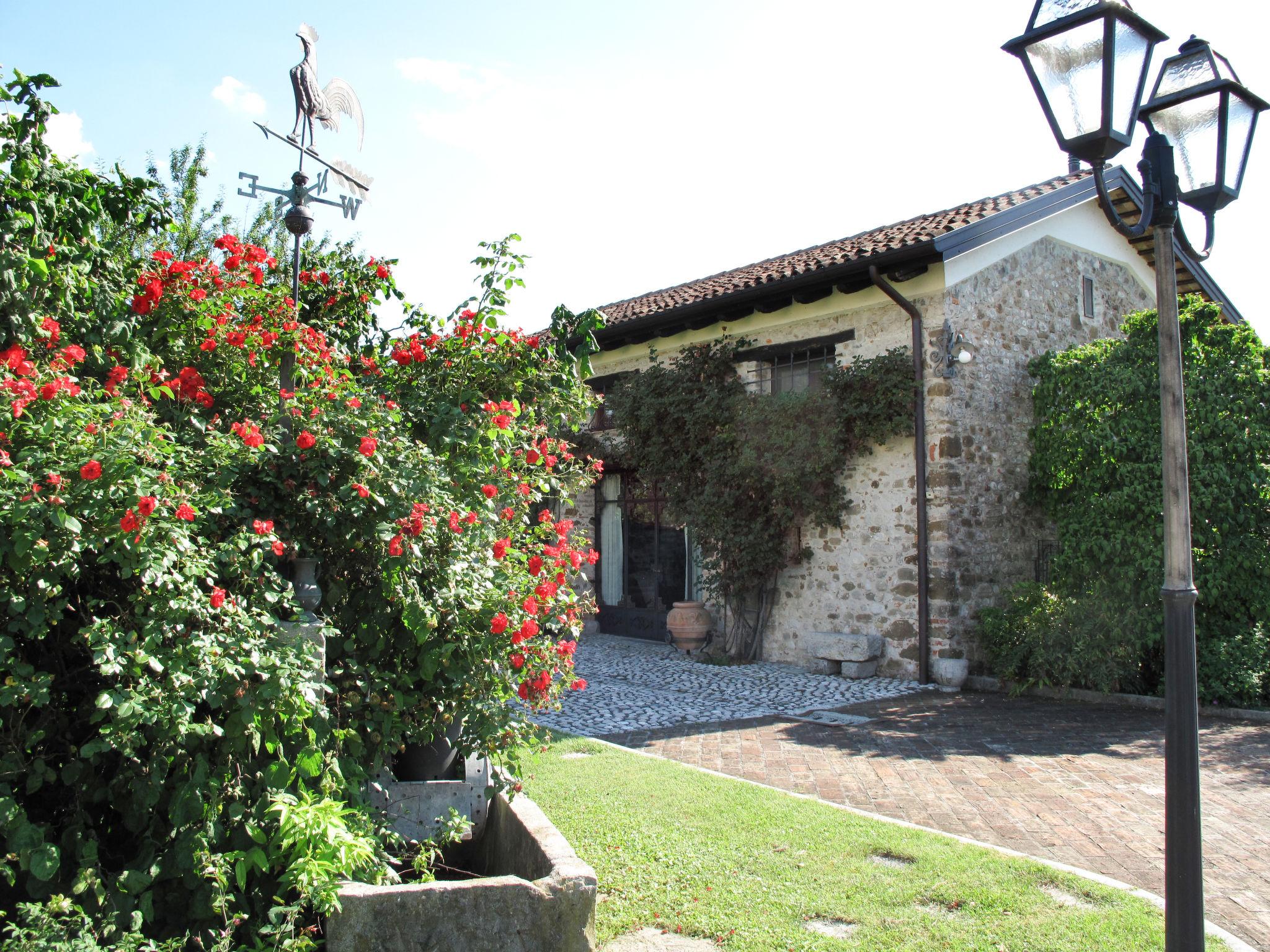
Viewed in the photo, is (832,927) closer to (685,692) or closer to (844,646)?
(685,692)

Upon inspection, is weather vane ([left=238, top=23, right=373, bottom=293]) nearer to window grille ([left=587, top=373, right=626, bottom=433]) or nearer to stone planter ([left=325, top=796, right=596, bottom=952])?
stone planter ([left=325, top=796, right=596, bottom=952])

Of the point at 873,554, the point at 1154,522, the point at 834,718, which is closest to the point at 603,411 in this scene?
the point at 873,554

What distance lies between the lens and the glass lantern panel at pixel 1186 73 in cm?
295

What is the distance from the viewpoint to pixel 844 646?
10.1 m

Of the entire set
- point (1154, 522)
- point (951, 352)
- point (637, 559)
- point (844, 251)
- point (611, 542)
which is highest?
point (844, 251)

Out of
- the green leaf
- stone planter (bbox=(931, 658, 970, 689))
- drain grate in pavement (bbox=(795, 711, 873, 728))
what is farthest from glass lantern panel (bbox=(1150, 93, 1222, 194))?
stone planter (bbox=(931, 658, 970, 689))

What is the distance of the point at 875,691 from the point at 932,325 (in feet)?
12.6

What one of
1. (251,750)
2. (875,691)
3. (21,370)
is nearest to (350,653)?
(251,750)

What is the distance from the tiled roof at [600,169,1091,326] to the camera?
1005 centimetres

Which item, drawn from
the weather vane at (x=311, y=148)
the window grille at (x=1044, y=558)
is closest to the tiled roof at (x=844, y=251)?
the window grille at (x=1044, y=558)

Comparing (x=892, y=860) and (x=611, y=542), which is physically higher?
(x=611, y=542)

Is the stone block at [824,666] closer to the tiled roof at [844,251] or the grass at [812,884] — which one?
the tiled roof at [844,251]

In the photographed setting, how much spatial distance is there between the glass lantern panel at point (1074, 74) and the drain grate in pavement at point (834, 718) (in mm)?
5783

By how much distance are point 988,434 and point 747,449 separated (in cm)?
263
